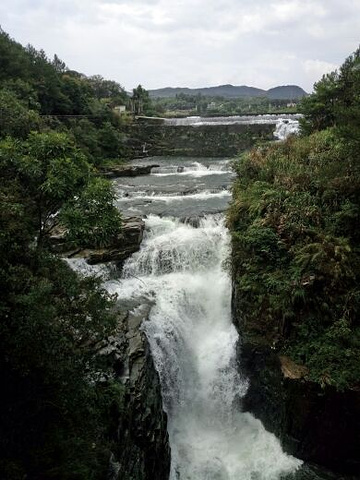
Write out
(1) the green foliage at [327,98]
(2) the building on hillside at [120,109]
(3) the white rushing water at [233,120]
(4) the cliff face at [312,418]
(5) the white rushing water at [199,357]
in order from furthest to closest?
(2) the building on hillside at [120,109] < (3) the white rushing water at [233,120] < (1) the green foliage at [327,98] < (5) the white rushing water at [199,357] < (4) the cliff face at [312,418]

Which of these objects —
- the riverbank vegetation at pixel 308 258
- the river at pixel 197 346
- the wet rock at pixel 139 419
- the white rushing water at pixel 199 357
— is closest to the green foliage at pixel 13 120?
the river at pixel 197 346

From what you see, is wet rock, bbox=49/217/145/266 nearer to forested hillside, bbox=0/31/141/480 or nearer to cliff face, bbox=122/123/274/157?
forested hillside, bbox=0/31/141/480

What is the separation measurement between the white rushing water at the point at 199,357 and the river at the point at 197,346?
21mm

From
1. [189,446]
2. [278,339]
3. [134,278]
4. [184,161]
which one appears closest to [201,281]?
[134,278]

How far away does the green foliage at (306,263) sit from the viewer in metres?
9.18

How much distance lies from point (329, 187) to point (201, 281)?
497 centimetres

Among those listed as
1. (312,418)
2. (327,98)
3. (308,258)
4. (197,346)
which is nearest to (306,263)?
(308,258)

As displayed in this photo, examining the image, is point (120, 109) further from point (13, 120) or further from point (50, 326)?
point (50, 326)

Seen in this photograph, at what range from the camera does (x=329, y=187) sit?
1143cm

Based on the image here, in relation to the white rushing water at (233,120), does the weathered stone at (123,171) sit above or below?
below

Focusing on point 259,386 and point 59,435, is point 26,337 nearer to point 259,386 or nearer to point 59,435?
point 59,435

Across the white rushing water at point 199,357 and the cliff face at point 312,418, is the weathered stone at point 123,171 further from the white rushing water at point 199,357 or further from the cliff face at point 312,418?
the cliff face at point 312,418

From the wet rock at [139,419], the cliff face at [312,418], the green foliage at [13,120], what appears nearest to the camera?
the wet rock at [139,419]

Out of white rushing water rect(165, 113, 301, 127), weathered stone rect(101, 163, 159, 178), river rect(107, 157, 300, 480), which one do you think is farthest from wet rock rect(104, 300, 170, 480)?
white rushing water rect(165, 113, 301, 127)
